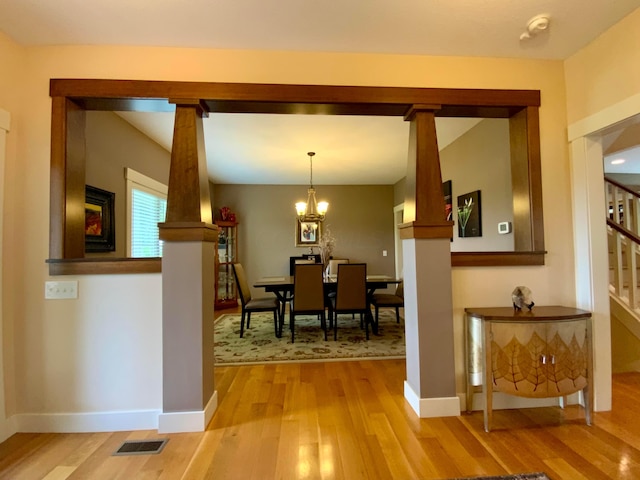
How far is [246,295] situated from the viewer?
4184 millimetres

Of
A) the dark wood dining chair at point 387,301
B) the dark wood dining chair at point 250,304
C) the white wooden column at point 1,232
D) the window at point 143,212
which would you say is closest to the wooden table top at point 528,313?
the dark wood dining chair at point 387,301

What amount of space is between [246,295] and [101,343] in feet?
7.45

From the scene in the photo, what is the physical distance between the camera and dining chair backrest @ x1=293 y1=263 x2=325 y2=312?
365 cm

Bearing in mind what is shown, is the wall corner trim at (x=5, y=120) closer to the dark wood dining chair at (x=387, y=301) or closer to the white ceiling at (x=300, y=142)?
the white ceiling at (x=300, y=142)

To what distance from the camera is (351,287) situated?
12.3 feet

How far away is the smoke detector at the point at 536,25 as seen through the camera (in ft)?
5.83

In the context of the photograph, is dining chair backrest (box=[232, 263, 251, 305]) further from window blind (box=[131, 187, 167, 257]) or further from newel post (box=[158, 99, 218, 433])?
newel post (box=[158, 99, 218, 433])

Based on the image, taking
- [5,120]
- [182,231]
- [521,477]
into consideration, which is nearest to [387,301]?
[521,477]

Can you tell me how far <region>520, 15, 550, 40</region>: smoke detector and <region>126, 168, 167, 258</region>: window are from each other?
139 inches

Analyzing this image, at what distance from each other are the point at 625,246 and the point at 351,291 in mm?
2828

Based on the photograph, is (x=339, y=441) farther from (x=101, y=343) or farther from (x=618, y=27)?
(x=618, y=27)

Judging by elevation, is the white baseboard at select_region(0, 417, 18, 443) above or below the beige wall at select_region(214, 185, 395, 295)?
below

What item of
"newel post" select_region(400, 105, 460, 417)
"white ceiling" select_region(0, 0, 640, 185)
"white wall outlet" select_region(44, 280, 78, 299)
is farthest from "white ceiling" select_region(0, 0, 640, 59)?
"white wall outlet" select_region(44, 280, 78, 299)

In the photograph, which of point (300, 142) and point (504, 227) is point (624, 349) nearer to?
point (504, 227)
